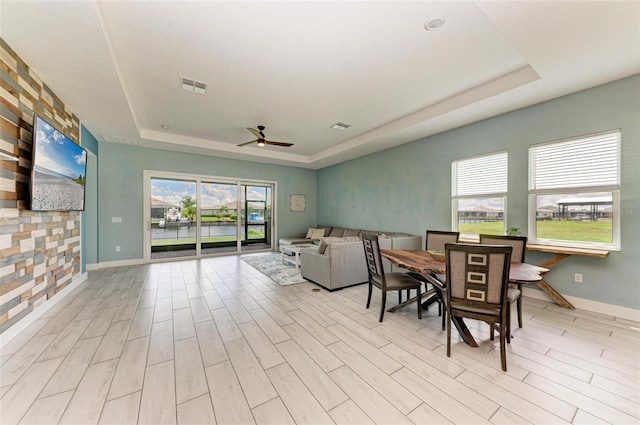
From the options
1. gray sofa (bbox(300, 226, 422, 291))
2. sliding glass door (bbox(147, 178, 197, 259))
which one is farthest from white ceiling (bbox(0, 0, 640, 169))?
gray sofa (bbox(300, 226, 422, 291))

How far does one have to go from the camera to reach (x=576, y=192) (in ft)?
10.6

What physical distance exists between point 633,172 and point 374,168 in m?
4.18

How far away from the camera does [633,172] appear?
281cm

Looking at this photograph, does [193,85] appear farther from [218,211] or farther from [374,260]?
[218,211]

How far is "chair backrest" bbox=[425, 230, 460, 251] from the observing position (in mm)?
3459

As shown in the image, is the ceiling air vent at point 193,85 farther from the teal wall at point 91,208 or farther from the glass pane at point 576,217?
the glass pane at point 576,217

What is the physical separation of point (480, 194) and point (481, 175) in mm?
340

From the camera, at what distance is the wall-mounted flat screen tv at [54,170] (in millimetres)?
2561

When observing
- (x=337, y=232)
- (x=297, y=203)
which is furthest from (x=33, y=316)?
(x=297, y=203)

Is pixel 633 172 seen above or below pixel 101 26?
below

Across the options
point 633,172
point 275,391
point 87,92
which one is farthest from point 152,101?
point 633,172

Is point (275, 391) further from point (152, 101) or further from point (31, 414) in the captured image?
point (152, 101)

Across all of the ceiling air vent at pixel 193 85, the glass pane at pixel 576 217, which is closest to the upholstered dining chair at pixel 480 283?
the glass pane at pixel 576 217

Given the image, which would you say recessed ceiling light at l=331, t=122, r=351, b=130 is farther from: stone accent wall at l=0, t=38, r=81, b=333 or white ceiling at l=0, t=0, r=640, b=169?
stone accent wall at l=0, t=38, r=81, b=333
